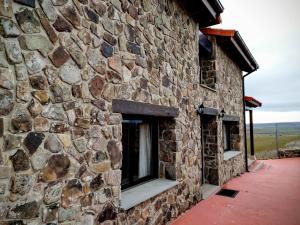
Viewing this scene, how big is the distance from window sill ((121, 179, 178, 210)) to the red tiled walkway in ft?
2.45

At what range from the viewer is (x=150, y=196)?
3.47 m

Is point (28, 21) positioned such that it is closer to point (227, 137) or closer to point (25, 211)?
point (25, 211)

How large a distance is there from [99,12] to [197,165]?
3904 mm

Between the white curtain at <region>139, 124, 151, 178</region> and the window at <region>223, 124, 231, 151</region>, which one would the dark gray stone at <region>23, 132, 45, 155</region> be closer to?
the white curtain at <region>139, 124, 151, 178</region>

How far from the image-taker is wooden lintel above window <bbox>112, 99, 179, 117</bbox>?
9.94 feet

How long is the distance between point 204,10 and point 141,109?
318cm

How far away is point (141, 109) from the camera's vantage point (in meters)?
3.46

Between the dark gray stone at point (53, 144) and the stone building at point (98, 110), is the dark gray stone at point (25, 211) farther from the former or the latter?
the dark gray stone at point (53, 144)

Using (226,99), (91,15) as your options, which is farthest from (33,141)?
(226,99)

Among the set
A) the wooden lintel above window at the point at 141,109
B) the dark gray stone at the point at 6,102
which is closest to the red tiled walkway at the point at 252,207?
the wooden lintel above window at the point at 141,109

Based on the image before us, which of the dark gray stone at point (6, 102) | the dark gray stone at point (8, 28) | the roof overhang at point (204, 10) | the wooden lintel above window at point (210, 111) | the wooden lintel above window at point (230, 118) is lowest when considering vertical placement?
the dark gray stone at point (6, 102)

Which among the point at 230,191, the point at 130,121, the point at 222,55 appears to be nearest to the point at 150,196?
the point at 130,121

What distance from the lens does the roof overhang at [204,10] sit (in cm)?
501

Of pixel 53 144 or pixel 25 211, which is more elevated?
pixel 53 144
